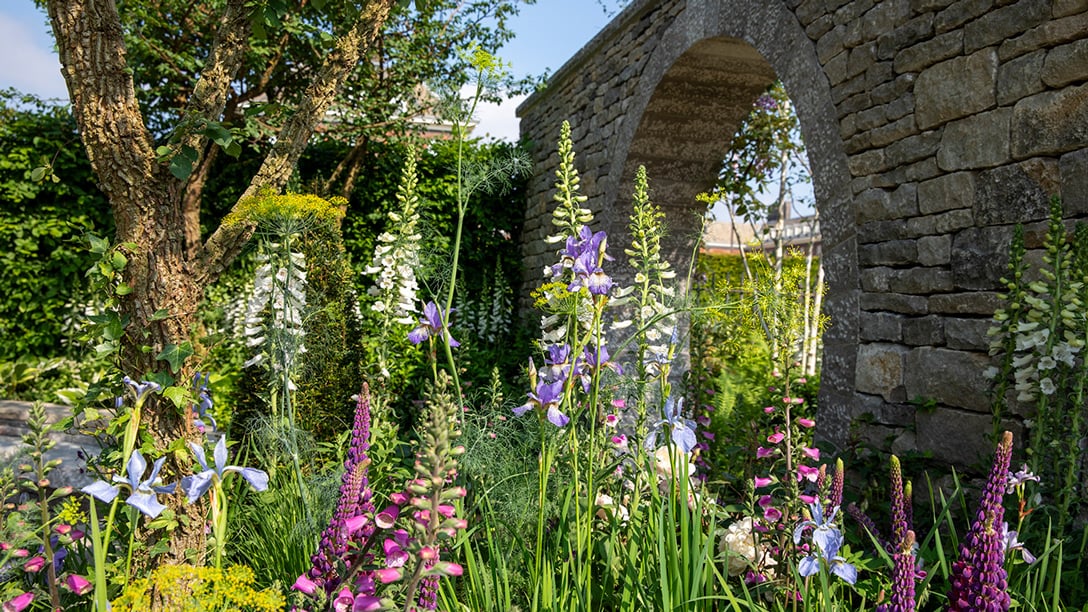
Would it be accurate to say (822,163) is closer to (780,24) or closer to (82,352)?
(780,24)

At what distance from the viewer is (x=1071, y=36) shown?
2.28 metres

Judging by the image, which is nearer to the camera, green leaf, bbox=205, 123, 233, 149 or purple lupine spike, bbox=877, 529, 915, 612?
purple lupine spike, bbox=877, 529, 915, 612

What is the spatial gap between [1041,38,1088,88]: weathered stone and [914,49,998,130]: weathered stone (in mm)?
205

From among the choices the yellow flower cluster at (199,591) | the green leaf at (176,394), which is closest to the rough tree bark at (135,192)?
the green leaf at (176,394)

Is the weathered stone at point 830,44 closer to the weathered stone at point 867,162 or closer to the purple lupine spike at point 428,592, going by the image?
the weathered stone at point 867,162

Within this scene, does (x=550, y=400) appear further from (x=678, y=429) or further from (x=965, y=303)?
(x=965, y=303)

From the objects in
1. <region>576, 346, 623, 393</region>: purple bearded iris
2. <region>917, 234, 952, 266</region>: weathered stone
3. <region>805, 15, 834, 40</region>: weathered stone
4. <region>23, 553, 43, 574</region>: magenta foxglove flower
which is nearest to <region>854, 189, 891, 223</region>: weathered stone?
<region>917, 234, 952, 266</region>: weathered stone

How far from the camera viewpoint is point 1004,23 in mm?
2512

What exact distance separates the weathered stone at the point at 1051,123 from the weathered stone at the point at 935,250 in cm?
41

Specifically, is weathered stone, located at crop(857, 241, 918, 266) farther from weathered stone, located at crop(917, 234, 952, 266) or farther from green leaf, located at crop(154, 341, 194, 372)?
green leaf, located at crop(154, 341, 194, 372)

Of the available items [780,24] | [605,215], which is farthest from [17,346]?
[780,24]

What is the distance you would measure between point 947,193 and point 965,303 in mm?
443

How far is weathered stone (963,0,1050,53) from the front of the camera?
7.86 ft

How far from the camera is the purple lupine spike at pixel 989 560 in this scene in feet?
3.49
